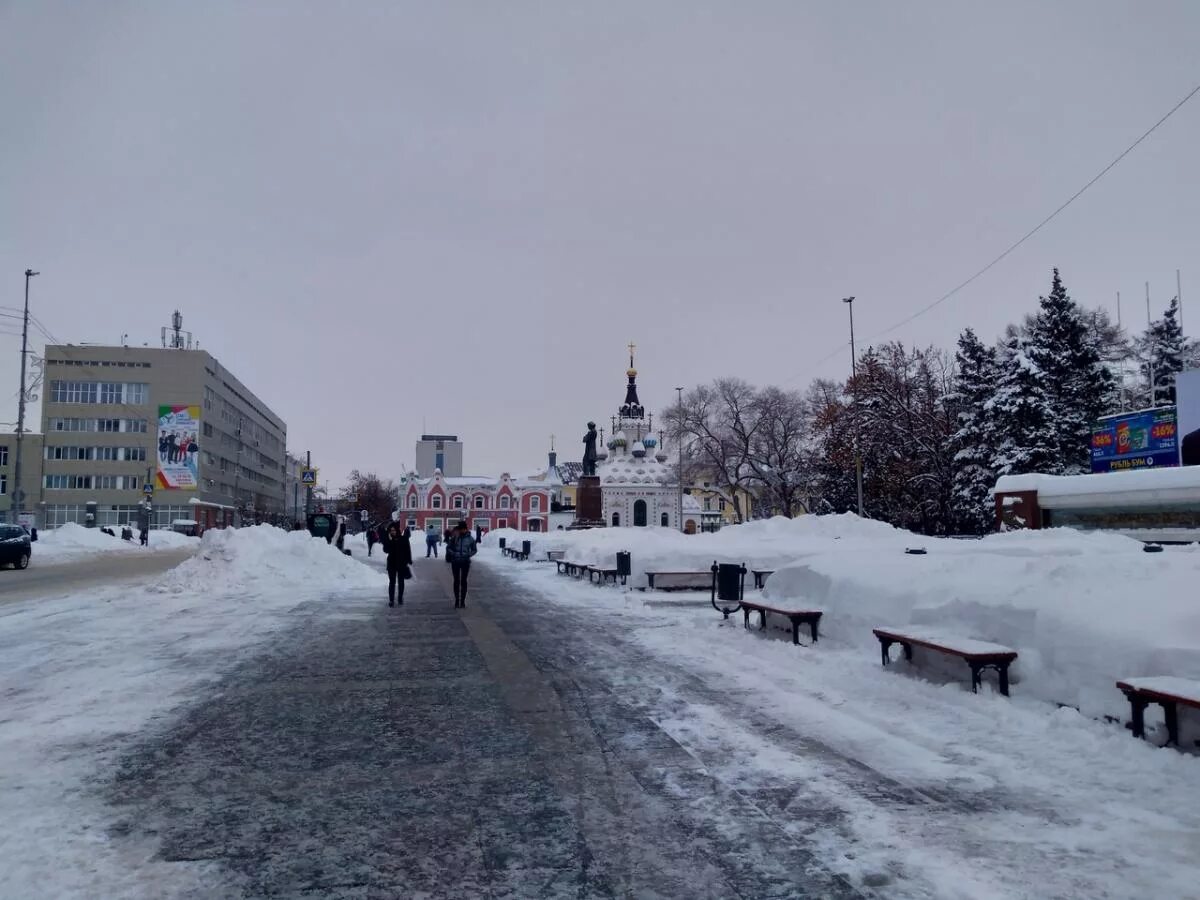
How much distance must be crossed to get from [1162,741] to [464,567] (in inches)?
578

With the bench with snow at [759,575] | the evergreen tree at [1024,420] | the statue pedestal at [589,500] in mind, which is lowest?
the bench with snow at [759,575]

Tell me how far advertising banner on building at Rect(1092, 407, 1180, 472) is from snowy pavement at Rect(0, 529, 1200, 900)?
58.6 feet

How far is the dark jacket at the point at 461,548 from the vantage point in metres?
19.3

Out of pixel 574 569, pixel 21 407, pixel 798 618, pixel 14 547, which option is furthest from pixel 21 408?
pixel 798 618

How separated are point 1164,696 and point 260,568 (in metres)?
23.0

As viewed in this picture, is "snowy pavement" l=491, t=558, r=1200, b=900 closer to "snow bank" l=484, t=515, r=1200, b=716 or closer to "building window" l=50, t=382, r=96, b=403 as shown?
"snow bank" l=484, t=515, r=1200, b=716

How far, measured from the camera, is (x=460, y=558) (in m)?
19.3

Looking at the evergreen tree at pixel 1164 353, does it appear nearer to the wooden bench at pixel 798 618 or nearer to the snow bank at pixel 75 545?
the wooden bench at pixel 798 618

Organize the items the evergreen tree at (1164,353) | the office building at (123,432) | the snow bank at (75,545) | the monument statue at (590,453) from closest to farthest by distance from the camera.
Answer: the snow bank at (75,545)
the evergreen tree at (1164,353)
the monument statue at (590,453)
the office building at (123,432)

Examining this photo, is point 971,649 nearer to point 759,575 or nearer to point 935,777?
point 935,777

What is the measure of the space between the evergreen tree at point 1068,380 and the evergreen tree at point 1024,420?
0.19 metres

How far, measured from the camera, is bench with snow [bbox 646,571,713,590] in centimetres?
2291

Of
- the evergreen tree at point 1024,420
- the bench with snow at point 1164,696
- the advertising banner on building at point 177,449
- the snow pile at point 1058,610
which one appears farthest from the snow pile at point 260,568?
the advertising banner on building at point 177,449

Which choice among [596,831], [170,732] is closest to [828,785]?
[596,831]
